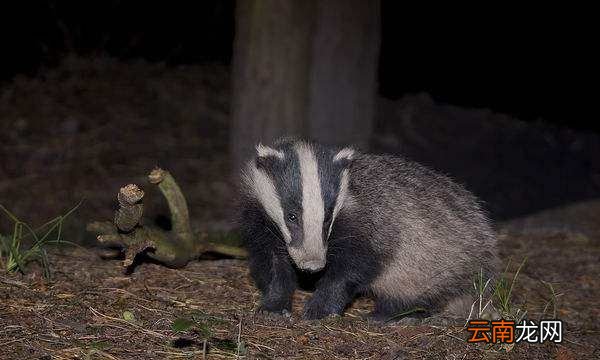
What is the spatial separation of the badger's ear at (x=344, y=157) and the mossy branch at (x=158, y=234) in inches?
39.9

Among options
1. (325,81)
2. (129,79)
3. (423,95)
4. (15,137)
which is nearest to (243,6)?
(325,81)

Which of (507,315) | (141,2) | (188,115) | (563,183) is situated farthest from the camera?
(141,2)

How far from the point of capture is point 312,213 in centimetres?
474

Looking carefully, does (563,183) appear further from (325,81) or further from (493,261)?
(493,261)

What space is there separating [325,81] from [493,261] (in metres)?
3.44

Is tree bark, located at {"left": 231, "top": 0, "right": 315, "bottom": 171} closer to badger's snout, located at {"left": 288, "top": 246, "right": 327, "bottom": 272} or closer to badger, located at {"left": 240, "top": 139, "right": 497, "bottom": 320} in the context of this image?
badger, located at {"left": 240, "top": 139, "right": 497, "bottom": 320}

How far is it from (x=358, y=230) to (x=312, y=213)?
54 centimetres

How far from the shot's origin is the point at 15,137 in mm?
10352

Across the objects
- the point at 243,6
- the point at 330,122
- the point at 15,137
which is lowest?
the point at 15,137

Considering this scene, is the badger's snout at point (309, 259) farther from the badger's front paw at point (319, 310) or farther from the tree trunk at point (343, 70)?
the tree trunk at point (343, 70)

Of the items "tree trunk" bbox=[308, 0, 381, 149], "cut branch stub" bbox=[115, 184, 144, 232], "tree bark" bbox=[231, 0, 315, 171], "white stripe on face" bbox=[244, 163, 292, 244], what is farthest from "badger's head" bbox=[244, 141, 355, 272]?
"tree trunk" bbox=[308, 0, 381, 149]

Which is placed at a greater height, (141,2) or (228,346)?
(141,2)

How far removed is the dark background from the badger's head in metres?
7.92

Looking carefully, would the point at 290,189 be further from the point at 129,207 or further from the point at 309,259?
the point at 129,207
